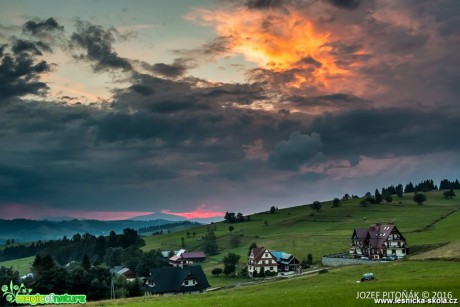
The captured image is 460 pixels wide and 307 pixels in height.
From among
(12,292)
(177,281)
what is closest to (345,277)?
(177,281)

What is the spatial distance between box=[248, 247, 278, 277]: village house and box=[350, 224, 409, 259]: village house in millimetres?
27232

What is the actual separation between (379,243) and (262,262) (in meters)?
40.8

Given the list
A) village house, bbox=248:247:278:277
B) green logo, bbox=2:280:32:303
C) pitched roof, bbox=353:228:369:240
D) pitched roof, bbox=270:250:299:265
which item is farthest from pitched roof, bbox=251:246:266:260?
green logo, bbox=2:280:32:303

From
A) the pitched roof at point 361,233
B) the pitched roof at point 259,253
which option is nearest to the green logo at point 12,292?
the pitched roof at point 259,253

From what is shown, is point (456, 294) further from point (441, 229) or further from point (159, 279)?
point (441, 229)

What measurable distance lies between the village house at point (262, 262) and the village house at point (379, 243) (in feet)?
89.3

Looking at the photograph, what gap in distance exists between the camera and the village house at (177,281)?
391ft

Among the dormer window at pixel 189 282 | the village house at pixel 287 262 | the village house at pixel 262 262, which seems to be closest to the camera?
the dormer window at pixel 189 282

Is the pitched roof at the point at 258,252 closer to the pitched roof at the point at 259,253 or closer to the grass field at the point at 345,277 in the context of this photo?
the pitched roof at the point at 259,253

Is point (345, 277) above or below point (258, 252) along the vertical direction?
below

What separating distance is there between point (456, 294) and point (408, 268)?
47.6 m

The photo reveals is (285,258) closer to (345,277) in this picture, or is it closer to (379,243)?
(379,243)

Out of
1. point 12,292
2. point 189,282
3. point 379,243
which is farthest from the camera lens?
point 379,243

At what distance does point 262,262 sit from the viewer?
158m
